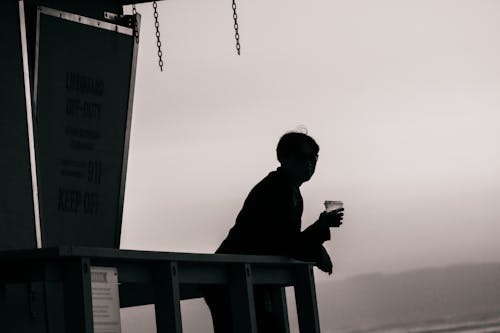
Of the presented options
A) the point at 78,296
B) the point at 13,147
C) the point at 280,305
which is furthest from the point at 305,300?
the point at 78,296

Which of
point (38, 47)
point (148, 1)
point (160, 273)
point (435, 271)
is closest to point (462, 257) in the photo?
point (435, 271)

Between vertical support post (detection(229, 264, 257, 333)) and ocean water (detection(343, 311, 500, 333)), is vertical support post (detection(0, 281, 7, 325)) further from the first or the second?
ocean water (detection(343, 311, 500, 333))

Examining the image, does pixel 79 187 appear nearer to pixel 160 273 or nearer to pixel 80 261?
pixel 160 273

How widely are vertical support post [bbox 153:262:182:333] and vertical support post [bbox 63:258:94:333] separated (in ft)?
1.86

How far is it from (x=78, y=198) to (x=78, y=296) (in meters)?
2.79

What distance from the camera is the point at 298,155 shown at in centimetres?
656

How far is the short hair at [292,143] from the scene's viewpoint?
6578 millimetres

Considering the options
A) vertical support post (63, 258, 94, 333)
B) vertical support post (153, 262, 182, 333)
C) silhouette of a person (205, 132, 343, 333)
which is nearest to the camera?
vertical support post (63, 258, 94, 333)

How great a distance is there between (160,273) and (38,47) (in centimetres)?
222

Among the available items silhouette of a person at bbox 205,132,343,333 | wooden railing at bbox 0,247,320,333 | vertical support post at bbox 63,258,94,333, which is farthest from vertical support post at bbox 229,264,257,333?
vertical support post at bbox 63,258,94,333

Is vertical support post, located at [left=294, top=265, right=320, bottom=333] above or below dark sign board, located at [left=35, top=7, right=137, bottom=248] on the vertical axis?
below

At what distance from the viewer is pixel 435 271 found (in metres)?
19.8

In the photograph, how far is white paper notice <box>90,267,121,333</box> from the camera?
4875 mm

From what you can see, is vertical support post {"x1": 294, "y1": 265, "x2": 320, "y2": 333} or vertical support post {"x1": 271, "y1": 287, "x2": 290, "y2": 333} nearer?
vertical support post {"x1": 294, "y1": 265, "x2": 320, "y2": 333}
